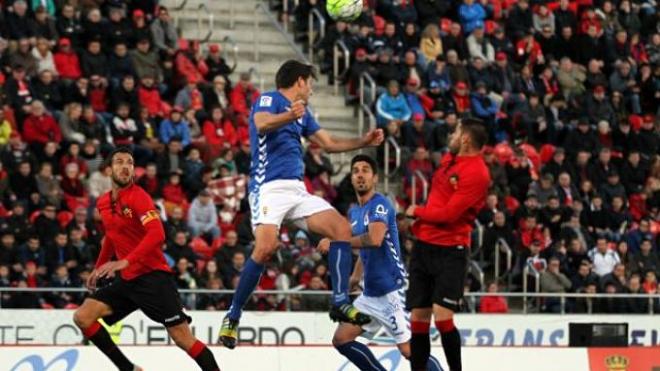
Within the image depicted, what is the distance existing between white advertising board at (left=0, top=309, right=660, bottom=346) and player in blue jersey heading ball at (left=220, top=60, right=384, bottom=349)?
24.1 feet

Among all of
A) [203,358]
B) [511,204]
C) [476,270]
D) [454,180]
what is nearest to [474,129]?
[454,180]

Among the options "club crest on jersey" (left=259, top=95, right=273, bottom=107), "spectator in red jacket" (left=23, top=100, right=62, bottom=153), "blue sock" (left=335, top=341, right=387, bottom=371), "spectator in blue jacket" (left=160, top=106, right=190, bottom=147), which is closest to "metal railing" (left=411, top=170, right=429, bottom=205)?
Answer: "spectator in blue jacket" (left=160, top=106, right=190, bottom=147)

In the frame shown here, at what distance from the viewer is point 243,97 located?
2827cm

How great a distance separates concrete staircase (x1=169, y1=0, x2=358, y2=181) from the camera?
29.7m

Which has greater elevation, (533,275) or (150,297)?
(150,297)

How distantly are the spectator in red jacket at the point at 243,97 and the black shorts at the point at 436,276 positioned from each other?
11712mm

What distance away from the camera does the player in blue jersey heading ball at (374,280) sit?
16953 millimetres

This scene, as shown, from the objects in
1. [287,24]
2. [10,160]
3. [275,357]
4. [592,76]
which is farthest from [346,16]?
[592,76]

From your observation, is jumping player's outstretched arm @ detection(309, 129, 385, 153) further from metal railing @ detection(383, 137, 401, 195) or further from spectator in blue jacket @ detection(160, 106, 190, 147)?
metal railing @ detection(383, 137, 401, 195)

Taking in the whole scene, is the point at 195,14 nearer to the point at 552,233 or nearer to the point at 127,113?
the point at 127,113

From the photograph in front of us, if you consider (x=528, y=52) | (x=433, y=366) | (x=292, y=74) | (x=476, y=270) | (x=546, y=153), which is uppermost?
(x=292, y=74)

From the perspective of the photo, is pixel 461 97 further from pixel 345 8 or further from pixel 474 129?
pixel 474 129

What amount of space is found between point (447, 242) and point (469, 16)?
1606 centimetres

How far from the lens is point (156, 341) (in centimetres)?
2311
